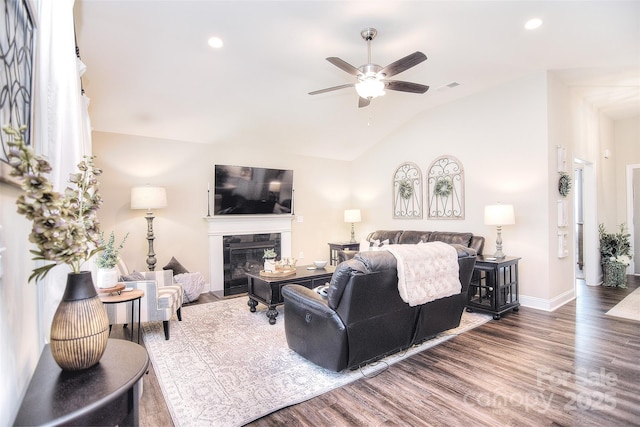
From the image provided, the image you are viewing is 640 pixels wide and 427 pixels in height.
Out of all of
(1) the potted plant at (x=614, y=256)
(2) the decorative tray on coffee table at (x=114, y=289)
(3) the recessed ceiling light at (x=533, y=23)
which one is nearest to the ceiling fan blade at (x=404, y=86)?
(3) the recessed ceiling light at (x=533, y=23)

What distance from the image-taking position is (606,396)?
237 cm

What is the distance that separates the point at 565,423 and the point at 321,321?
1.70m

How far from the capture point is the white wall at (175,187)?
4781mm

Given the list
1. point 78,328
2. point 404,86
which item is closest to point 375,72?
point 404,86

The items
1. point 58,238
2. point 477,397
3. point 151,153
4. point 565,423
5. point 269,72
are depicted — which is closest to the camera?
point 58,238

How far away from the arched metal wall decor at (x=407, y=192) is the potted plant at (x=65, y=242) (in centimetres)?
541

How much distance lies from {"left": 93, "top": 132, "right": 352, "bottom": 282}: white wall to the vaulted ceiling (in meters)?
0.25

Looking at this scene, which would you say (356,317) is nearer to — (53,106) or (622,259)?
(53,106)

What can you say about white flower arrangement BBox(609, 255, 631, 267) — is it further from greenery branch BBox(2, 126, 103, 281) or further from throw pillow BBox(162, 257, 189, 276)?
greenery branch BBox(2, 126, 103, 281)

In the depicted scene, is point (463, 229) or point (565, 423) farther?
point (463, 229)

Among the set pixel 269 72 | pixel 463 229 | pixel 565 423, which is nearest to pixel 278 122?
pixel 269 72

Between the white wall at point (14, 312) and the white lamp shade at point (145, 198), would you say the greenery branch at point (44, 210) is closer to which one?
the white wall at point (14, 312)

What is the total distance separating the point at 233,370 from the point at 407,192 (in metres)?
4.42

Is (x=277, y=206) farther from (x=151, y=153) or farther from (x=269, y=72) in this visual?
(x=269, y=72)
